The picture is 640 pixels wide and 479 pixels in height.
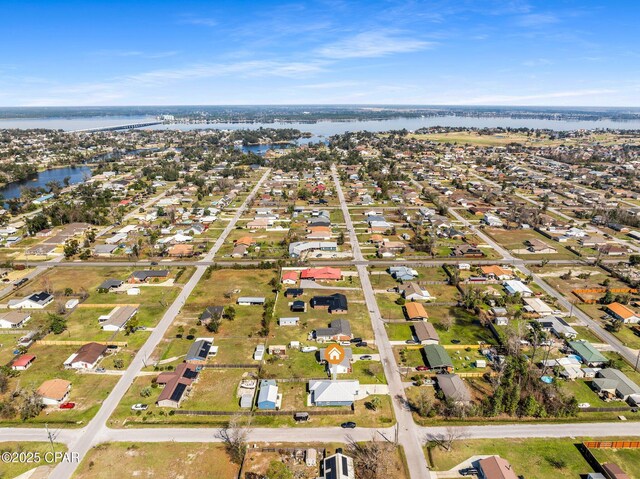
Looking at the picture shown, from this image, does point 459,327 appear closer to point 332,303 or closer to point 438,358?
point 438,358

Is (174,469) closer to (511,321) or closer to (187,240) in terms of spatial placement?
(511,321)

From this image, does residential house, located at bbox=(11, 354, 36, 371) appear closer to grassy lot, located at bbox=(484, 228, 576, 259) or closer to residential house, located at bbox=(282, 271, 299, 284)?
residential house, located at bbox=(282, 271, 299, 284)

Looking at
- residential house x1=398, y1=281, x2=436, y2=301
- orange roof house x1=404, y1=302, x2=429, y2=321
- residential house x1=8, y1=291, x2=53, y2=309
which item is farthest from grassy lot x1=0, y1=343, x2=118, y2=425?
residential house x1=398, y1=281, x2=436, y2=301

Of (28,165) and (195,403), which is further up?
(28,165)

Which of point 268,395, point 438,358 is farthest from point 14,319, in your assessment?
point 438,358

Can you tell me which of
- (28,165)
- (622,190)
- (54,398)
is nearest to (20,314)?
(54,398)

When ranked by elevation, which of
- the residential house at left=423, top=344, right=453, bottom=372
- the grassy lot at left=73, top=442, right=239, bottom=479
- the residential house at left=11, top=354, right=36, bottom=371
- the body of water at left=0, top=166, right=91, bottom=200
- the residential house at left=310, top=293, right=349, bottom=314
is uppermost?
the body of water at left=0, top=166, right=91, bottom=200
